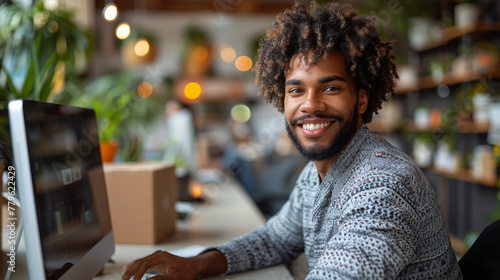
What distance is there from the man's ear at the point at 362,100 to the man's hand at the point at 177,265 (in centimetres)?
56

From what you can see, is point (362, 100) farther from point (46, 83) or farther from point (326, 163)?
point (46, 83)

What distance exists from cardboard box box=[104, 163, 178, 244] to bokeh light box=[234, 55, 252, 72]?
646cm

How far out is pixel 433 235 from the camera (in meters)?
0.98

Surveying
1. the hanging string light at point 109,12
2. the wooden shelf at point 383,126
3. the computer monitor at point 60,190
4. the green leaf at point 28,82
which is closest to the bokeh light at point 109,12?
the hanging string light at point 109,12

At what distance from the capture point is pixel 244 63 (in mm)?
8031

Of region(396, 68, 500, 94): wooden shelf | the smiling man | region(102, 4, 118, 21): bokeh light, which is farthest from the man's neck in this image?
region(396, 68, 500, 94): wooden shelf

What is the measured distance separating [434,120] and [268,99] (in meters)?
3.39

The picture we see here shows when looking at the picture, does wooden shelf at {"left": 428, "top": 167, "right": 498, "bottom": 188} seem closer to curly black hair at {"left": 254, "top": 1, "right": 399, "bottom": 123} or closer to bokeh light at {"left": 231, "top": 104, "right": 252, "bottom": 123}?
curly black hair at {"left": 254, "top": 1, "right": 399, "bottom": 123}

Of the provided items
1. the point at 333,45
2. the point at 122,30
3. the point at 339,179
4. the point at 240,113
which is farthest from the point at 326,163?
the point at 240,113

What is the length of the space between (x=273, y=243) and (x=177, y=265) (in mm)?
348

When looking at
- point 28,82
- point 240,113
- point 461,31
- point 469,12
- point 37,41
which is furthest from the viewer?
point 240,113

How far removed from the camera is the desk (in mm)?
1271

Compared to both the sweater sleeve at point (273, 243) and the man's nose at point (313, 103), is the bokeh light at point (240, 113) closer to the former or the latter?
the sweater sleeve at point (273, 243)

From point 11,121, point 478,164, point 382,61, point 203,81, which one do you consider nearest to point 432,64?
point 478,164
